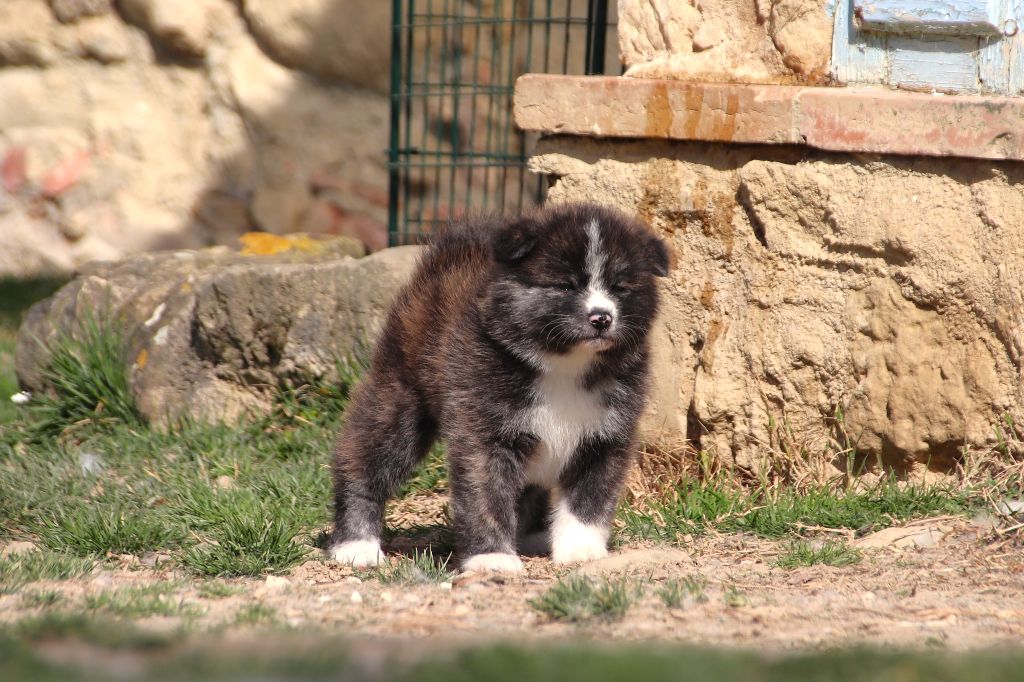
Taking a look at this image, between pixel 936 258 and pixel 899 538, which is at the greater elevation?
pixel 936 258

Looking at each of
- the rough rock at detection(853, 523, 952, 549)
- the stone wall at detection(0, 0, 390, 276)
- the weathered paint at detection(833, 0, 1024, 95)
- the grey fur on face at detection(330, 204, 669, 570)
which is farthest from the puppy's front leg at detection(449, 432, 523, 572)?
the stone wall at detection(0, 0, 390, 276)

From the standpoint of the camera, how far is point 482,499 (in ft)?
14.2

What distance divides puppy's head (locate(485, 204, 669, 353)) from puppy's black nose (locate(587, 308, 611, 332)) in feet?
0.09

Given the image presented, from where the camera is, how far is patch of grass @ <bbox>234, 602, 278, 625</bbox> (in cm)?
350

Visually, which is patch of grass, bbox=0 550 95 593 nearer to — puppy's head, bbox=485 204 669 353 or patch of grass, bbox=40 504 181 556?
patch of grass, bbox=40 504 181 556

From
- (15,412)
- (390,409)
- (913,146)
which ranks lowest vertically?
(15,412)

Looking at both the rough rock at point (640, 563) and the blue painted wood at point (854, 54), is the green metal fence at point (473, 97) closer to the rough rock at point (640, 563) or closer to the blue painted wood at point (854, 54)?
the blue painted wood at point (854, 54)

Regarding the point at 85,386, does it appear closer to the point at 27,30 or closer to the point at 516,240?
the point at 516,240

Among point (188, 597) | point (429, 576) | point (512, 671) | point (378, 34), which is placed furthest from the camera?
point (378, 34)

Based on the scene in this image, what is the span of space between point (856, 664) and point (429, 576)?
1.86 meters

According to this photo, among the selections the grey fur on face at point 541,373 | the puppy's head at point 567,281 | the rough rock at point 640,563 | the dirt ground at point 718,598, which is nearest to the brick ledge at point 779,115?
the grey fur on face at point 541,373

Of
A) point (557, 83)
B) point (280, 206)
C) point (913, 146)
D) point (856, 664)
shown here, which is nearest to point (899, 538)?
point (913, 146)

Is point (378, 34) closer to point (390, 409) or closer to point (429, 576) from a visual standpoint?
point (390, 409)

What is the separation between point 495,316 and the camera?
14.3 ft
